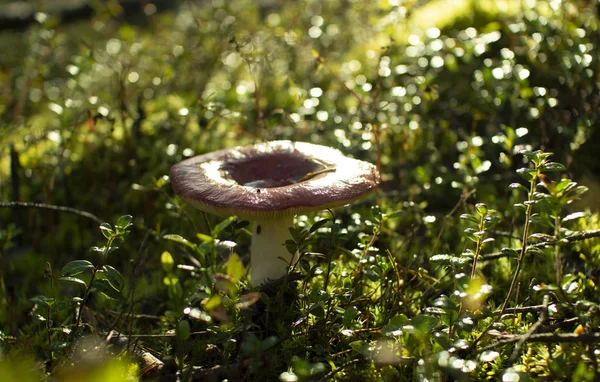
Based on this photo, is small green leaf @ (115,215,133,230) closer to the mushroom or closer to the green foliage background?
the green foliage background

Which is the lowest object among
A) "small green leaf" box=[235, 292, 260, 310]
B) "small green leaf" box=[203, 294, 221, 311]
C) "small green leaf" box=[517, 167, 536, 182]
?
"small green leaf" box=[235, 292, 260, 310]

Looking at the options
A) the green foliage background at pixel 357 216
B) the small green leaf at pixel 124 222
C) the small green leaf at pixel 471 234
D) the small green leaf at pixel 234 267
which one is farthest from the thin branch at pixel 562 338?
the small green leaf at pixel 124 222

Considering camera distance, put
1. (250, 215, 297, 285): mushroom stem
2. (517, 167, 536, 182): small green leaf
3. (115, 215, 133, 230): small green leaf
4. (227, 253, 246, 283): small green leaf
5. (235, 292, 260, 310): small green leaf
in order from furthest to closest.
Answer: (250, 215, 297, 285): mushroom stem, (115, 215, 133, 230): small green leaf, (517, 167, 536, 182): small green leaf, (235, 292, 260, 310): small green leaf, (227, 253, 246, 283): small green leaf

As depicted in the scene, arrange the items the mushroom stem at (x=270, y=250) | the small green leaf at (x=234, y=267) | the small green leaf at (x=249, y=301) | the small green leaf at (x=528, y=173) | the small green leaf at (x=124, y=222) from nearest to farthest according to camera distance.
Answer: the small green leaf at (x=234, y=267), the small green leaf at (x=249, y=301), the small green leaf at (x=528, y=173), the small green leaf at (x=124, y=222), the mushroom stem at (x=270, y=250)

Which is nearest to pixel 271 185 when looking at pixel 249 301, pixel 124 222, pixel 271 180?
pixel 271 180

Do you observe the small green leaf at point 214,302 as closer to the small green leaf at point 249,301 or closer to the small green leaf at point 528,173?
the small green leaf at point 249,301

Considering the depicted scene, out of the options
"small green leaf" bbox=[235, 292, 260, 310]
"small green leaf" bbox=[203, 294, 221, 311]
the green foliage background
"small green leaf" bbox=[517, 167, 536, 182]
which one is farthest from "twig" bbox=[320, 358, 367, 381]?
"small green leaf" bbox=[517, 167, 536, 182]

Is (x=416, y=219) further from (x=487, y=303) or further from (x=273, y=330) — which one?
(x=273, y=330)

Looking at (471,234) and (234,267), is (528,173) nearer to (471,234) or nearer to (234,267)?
(471,234)
